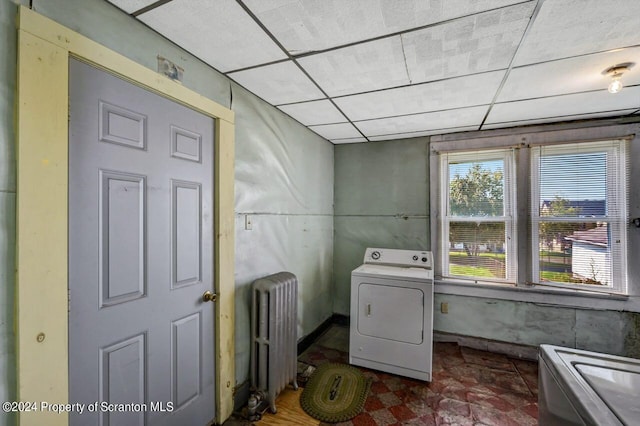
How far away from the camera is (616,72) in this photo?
168cm

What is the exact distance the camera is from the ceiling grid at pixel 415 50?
1185 millimetres

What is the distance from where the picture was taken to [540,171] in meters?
2.75

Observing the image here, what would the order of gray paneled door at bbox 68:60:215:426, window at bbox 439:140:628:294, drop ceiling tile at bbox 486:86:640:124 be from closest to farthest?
gray paneled door at bbox 68:60:215:426 → drop ceiling tile at bbox 486:86:640:124 → window at bbox 439:140:628:294

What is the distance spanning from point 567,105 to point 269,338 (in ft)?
9.81

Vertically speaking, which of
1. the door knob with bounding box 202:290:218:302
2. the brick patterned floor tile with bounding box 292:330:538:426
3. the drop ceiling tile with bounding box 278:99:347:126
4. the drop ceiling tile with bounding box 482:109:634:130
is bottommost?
the brick patterned floor tile with bounding box 292:330:538:426

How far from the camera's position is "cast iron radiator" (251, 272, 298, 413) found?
195 cm

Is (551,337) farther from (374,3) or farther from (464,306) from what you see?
(374,3)

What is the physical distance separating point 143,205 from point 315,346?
2350 millimetres

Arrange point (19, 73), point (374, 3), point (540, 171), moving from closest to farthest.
→ point (19, 73)
point (374, 3)
point (540, 171)

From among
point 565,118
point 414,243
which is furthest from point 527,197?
point 414,243

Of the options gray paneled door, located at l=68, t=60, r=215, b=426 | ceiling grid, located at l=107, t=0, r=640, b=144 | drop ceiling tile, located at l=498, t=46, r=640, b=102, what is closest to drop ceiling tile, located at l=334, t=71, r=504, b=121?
ceiling grid, located at l=107, t=0, r=640, b=144

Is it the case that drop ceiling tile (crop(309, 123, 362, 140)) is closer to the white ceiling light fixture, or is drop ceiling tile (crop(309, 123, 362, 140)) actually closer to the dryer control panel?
the dryer control panel

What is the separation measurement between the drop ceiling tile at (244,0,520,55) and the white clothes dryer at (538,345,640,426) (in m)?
1.47

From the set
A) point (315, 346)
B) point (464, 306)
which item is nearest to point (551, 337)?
point (464, 306)
